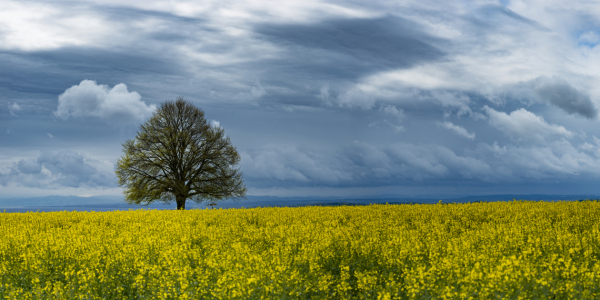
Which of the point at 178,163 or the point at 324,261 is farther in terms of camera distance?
the point at 178,163

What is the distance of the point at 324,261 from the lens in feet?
31.0

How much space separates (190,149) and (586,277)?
30.0m

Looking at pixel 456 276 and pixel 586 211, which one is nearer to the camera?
pixel 456 276

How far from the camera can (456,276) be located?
23.5 feet

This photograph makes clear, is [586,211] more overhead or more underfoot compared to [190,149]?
more underfoot

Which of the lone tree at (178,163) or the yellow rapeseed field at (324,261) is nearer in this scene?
the yellow rapeseed field at (324,261)

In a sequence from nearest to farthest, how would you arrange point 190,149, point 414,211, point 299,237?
point 299,237
point 414,211
point 190,149

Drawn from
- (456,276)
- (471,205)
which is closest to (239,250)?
(456,276)

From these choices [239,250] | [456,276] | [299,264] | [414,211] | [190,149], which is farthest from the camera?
[190,149]

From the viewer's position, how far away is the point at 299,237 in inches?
448

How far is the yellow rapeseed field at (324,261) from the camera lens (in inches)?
252

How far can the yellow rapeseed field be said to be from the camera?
6406mm

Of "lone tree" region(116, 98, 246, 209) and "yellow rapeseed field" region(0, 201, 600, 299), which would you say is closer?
"yellow rapeseed field" region(0, 201, 600, 299)

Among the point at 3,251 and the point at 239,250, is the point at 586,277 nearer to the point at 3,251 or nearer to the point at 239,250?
the point at 239,250
